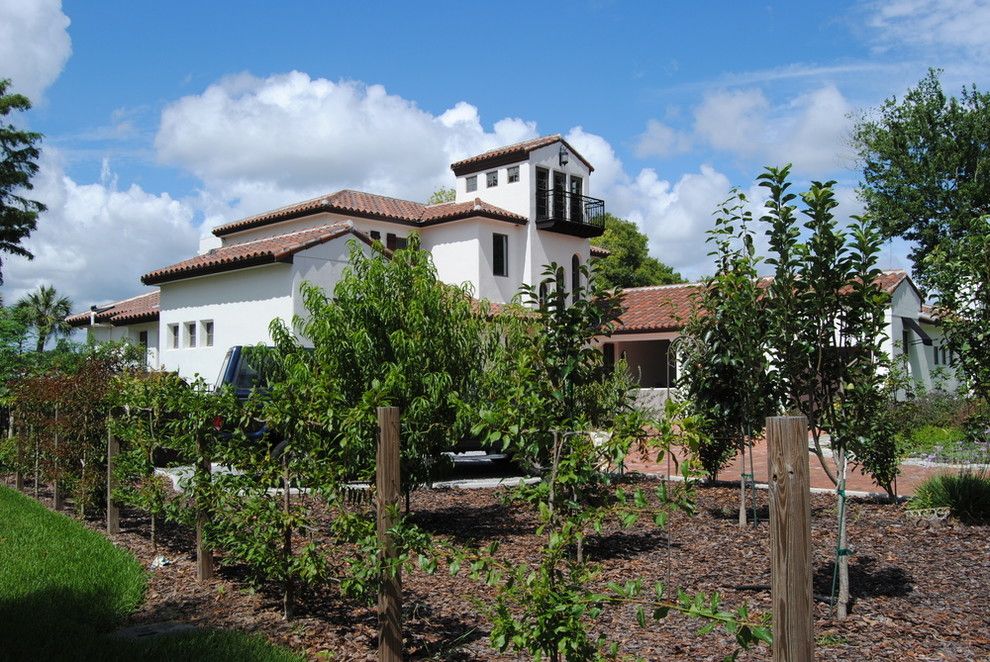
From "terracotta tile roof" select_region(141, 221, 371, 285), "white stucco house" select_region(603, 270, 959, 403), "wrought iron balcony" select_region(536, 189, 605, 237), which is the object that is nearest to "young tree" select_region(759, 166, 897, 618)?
"terracotta tile roof" select_region(141, 221, 371, 285)

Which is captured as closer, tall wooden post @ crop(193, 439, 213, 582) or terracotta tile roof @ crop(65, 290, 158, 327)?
tall wooden post @ crop(193, 439, 213, 582)

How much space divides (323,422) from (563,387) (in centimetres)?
168

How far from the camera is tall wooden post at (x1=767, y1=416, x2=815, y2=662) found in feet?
9.11

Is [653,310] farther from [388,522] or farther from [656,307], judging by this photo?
[388,522]

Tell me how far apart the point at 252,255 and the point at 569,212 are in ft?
47.4

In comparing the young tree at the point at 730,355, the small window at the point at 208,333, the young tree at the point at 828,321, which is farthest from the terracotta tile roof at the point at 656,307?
the young tree at the point at 828,321

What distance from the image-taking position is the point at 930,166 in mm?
32656

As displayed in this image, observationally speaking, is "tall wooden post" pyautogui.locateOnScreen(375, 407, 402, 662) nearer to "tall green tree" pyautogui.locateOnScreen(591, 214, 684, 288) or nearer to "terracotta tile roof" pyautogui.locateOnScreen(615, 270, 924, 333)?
"terracotta tile roof" pyautogui.locateOnScreen(615, 270, 924, 333)

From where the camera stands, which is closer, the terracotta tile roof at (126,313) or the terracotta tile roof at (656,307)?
the terracotta tile roof at (656,307)

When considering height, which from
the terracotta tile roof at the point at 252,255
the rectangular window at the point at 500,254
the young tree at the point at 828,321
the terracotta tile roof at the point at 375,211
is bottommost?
the young tree at the point at 828,321

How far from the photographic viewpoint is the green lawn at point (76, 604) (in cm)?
483

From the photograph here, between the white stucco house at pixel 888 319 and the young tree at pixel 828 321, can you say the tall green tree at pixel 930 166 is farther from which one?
the young tree at pixel 828 321

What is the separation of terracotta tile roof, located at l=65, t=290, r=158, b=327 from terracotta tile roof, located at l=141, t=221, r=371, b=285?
3.96 metres

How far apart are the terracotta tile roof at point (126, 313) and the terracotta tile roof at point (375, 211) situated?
4.26m
